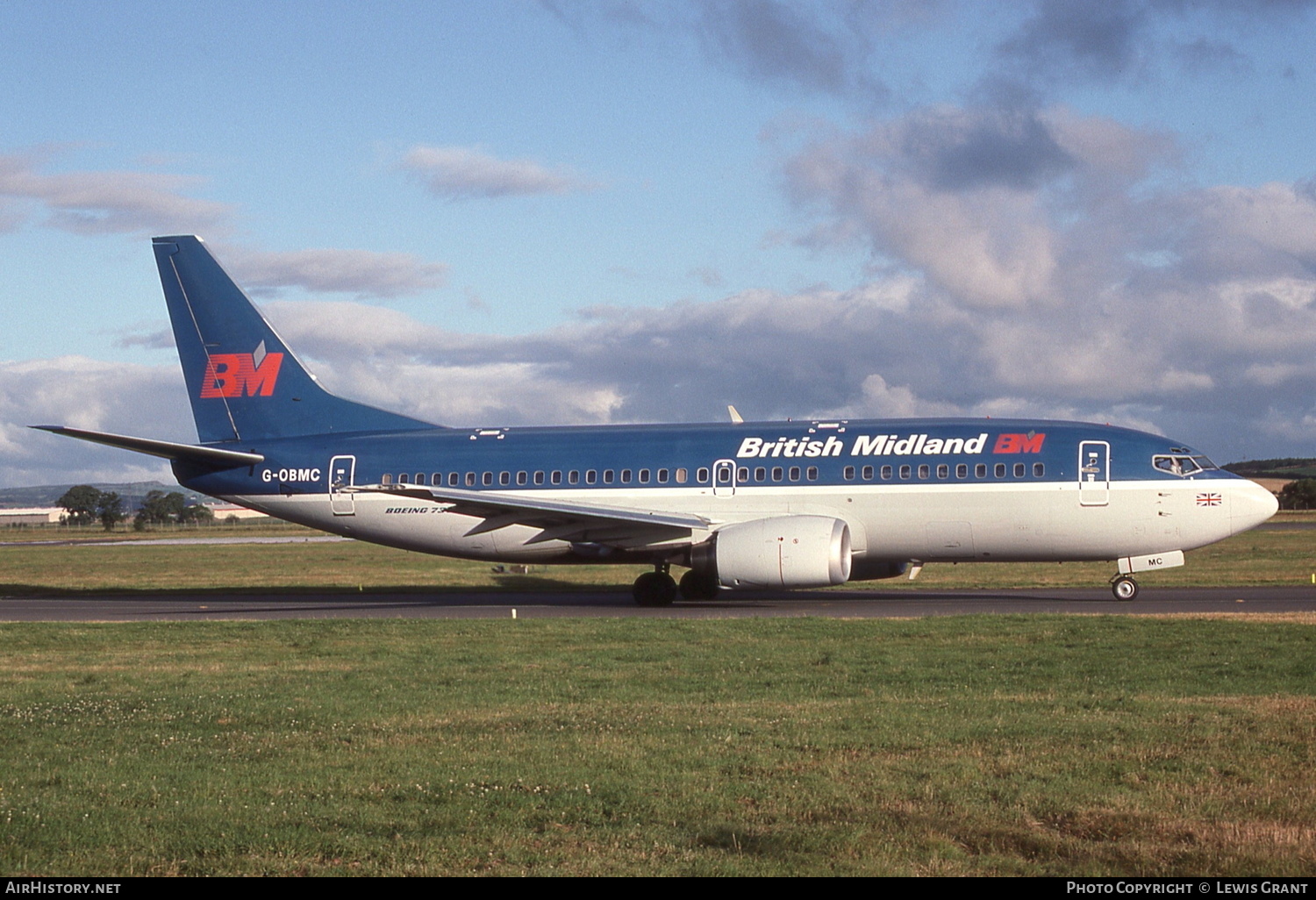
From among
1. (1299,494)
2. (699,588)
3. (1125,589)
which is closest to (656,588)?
(699,588)

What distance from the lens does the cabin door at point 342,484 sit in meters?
31.6

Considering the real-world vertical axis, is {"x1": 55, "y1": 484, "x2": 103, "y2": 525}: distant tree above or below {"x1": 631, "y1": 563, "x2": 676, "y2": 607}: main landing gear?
above

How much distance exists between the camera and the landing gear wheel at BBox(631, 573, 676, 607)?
28.7m

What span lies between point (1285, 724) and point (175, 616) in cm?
2194

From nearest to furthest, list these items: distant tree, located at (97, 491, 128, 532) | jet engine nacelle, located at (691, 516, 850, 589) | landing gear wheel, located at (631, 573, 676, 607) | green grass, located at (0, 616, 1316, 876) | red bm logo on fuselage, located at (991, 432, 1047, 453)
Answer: green grass, located at (0, 616, 1316, 876)
jet engine nacelle, located at (691, 516, 850, 589)
red bm logo on fuselage, located at (991, 432, 1047, 453)
landing gear wheel, located at (631, 573, 676, 607)
distant tree, located at (97, 491, 128, 532)

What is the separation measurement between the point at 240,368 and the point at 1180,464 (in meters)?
23.3

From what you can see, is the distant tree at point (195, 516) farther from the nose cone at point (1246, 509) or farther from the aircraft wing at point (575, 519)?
the nose cone at point (1246, 509)

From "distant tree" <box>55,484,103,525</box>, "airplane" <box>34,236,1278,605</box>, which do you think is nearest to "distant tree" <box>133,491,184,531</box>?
"distant tree" <box>55,484,103,525</box>

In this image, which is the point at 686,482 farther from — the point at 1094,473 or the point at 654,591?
the point at 1094,473

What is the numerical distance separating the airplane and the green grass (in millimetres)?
8922

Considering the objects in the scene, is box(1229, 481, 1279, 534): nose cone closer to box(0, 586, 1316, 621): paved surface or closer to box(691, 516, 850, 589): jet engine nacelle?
box(0, 586, 1316, 621): paved surface

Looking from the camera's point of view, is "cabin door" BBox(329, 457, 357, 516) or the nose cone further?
"cabin door" BBox(329, 457, 357, 516)

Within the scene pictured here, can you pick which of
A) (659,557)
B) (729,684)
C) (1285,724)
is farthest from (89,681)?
(659,557)

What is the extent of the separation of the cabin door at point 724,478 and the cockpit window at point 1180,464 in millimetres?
9062
